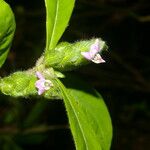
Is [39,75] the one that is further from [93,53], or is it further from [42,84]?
[93,53]

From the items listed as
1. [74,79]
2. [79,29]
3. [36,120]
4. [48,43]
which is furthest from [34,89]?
[79,29]

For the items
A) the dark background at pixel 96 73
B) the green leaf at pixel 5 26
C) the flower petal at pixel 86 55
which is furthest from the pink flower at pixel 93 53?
the dark background at pixel 96 73

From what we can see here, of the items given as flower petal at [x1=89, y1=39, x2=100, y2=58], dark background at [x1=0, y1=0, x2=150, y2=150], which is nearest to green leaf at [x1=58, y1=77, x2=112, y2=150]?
flower petal at [x1=89, y1=39, x2=100, y2=58]

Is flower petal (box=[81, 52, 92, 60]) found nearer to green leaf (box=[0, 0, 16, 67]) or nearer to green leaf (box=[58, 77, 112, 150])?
green leaf (box=[58, 77, 112, 150])

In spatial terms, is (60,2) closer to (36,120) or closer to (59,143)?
(36,120)

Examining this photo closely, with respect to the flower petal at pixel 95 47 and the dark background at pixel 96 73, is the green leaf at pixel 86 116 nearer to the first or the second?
the flower petal at pixel 95 47

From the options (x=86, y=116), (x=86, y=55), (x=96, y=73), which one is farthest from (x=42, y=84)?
(x=96, y=73)

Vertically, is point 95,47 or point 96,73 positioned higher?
point 95,47
